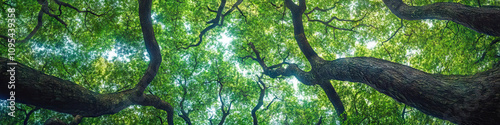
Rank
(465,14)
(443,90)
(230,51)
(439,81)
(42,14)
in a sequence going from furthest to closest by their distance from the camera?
(230,51) → (42,14) → (465,14) → (439,81) → (443,90)

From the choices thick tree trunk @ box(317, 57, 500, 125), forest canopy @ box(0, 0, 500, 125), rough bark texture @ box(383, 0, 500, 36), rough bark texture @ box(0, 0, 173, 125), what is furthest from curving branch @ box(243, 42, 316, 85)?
rough bark texture @ box(0, 0, 173, 125)

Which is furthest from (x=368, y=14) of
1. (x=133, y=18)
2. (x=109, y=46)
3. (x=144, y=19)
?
(x=109, y=46)

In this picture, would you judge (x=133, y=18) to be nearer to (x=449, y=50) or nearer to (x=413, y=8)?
(x=413, y=8)

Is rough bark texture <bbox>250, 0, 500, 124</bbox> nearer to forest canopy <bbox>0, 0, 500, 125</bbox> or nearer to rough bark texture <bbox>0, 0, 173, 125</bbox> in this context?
forest canopy <bbox>0, 0, 500, 125</bbox>

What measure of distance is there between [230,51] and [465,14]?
1019 cm

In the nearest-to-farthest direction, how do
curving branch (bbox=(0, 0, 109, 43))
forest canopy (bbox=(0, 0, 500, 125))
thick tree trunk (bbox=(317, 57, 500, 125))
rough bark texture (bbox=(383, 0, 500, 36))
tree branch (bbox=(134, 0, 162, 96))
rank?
thick tree trunk (bbox=(317, 57, 500, 125)), rough bark texture (bbox=(383, 0, 500, 36)), tree branch (bbox=(134, 0, 162, 96)), forest canopy (bbox=(0, 0, 500, 125)), curving branch (bbox=(0, 0, 109, 43))

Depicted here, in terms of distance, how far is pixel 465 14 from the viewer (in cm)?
566

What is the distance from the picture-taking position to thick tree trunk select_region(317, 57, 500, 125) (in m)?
3.24

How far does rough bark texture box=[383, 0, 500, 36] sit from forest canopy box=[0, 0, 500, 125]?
7cm

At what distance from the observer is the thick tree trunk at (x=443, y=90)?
324 centimetres

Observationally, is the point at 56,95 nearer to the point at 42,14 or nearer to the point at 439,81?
the point at 439,81

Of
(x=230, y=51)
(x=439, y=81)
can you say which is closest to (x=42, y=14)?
(x=230, y=51)

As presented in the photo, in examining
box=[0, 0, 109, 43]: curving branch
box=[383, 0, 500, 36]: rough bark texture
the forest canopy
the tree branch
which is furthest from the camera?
box=[0, 0, 109, 43]: curving branch

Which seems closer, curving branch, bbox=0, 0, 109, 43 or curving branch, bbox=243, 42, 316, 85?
curving branch, bbox=243, 42, 316, 85
